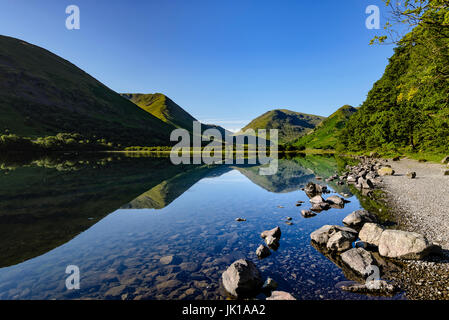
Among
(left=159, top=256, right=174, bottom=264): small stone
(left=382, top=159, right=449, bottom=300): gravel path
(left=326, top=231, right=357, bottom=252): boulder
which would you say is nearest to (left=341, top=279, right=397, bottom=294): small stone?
(left=382, top=159, right=449, bottom=300): gravel path

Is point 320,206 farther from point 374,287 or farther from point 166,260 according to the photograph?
point 166,260

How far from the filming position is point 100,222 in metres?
16.6

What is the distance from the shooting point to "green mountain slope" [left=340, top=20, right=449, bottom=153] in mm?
19516

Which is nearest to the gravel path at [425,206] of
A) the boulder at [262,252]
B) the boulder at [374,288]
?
A: the boulder at [374,288]

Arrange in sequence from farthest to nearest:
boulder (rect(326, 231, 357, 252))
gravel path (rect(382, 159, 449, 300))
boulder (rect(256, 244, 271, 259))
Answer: boulder (rect(326, 231, 357, 252)) → boulder (rect(256, 244, 271, 259)) → gravel path (rect(382, 159, 449, 300))

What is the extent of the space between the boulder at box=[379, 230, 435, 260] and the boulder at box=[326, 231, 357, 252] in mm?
1467

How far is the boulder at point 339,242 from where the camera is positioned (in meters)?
11.1

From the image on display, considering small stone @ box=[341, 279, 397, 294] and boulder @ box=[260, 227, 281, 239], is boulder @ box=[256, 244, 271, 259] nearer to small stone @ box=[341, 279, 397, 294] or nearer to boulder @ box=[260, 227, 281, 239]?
boulder @ box=[260, 227, 281, 239]

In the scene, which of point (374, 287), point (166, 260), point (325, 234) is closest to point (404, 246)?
point (325, 234)

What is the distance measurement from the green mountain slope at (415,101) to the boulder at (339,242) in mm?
18283

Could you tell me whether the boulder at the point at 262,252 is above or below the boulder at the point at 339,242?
below

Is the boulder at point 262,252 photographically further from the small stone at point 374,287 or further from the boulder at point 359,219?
the boulder at point 359,219
